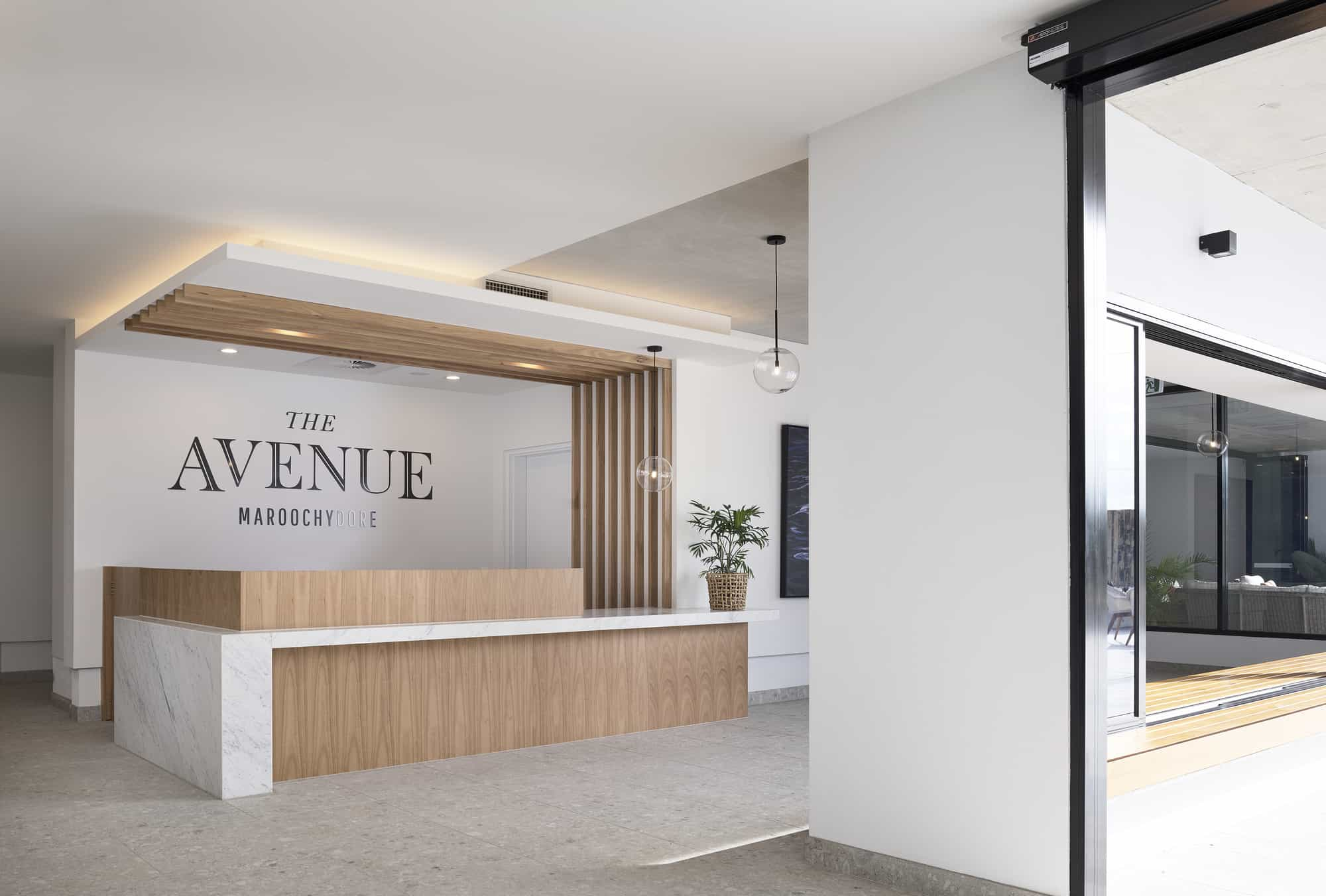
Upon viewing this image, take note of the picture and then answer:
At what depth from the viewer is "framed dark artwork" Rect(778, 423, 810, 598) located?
828cm

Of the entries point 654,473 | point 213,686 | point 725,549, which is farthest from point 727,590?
point 213,686

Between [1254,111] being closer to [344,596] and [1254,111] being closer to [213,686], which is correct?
[344,596]

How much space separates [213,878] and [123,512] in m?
4.71

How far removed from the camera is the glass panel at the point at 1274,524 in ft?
19.8

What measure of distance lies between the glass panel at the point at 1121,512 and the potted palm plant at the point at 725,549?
3.59 metres

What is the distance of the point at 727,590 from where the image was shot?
7.21 meters

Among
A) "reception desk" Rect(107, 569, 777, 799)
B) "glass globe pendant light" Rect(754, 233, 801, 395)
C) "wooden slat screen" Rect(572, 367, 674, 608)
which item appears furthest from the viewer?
"wooden slat screen" Rect(572, 367, 674, 608)

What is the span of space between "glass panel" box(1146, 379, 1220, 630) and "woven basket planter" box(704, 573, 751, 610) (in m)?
2.90

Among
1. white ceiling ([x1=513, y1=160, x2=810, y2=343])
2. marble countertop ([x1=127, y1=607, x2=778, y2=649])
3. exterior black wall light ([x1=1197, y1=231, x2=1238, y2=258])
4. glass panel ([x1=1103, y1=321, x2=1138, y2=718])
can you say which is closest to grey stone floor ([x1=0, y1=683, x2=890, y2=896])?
marble countertop ([x1=127, y1=607, x2=778, y2=649])

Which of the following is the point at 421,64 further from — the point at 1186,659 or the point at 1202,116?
the point at 1186,659

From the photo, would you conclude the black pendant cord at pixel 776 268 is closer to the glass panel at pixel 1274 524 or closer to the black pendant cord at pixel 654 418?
the black pendant cord at pixel 654 418

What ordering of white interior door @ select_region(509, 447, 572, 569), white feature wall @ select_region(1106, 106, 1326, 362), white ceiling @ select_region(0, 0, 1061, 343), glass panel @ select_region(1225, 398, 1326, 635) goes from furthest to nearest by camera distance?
white interior door @ select_region(509, 447, 572, 569)
glass panel @ select_region(1225, 398, 1326, 635)
white feature wall @ select_region(1106, 106, 1326, 362)
white ceiling @ select_region(0, 0, 1061, 343)

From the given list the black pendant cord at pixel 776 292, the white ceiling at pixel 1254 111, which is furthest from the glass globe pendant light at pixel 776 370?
the white ceiling at pixel 1254 111

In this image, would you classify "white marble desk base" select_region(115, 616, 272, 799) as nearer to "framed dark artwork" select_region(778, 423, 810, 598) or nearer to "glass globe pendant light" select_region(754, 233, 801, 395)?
"glass globe pendant light" select_region(754, 233, 801, 395)
